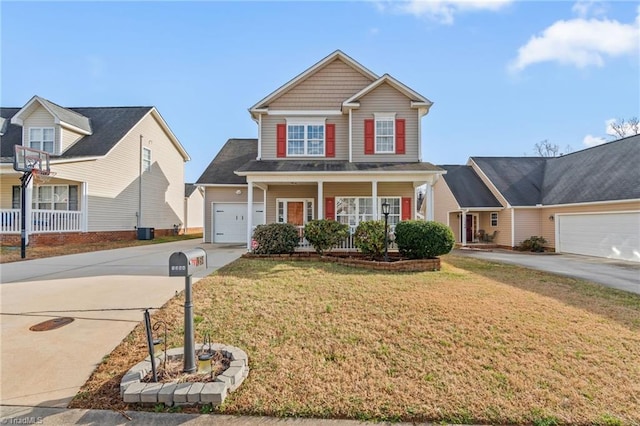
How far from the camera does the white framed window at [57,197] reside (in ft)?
50.0

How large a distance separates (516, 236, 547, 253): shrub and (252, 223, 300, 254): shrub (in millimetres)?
14510

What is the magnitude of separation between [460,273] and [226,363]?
24.3 feet

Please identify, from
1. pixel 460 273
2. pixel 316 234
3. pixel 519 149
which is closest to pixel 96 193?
pixel 316 234

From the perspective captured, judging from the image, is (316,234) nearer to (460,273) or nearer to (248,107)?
(460,273)

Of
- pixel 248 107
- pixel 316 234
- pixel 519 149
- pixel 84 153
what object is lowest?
pixel 316 234

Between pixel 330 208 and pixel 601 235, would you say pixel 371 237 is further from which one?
pixel 601 235

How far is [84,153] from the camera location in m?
16.0

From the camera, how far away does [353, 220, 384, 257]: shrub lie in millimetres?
10125

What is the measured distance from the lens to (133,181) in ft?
60.5

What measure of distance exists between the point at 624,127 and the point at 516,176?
918 inches

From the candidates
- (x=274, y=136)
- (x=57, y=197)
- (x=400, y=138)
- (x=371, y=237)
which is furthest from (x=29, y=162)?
(x=400, y=138)

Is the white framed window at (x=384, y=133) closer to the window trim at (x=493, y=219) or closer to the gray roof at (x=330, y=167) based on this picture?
the gray roof at (x=330, y=167)

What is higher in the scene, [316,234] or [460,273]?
[316,234]

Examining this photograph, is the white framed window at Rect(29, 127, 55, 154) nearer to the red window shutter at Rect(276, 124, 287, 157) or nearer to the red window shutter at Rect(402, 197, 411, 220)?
the red window shutter at Rect(276, 124, 287, 157)
